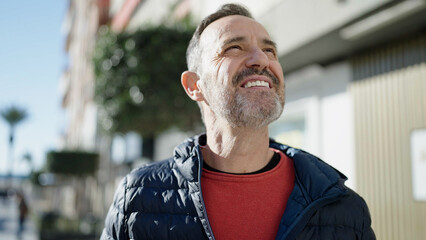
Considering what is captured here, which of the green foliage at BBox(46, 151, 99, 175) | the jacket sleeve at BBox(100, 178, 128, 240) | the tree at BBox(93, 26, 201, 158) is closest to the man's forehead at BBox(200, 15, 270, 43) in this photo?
the jacket sleeve at BBox(100, 178, 128, 240)

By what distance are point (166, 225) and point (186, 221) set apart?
0.32 ft

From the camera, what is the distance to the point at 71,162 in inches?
805

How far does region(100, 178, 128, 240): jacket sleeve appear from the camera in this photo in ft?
6.70

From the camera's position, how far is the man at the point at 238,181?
6.37 feet

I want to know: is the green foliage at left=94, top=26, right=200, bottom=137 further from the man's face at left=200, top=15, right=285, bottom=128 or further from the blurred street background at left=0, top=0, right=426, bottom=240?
the man's face at left=200, top=15, right=285, bottom=128

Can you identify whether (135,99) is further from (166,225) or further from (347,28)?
(166,225)

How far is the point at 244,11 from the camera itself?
2.41 m

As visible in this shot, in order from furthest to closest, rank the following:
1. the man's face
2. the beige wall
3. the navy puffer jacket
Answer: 1. the beige wall
2. the man's face
3. the navy puffer jacket

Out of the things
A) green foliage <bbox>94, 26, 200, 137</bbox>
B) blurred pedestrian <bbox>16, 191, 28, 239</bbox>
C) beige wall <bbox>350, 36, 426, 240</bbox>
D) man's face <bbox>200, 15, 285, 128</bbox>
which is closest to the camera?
man's face <bbox>200, 15, 285, 128</bbox>

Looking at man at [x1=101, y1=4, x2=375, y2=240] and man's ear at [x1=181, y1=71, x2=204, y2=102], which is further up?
man's ear at [x1=181, y1=71, x2=204, y2=102]

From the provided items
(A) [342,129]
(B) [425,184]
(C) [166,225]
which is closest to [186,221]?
(C) [166,225]

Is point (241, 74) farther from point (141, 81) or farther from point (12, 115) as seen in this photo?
point (12, 115)

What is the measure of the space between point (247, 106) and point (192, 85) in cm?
55

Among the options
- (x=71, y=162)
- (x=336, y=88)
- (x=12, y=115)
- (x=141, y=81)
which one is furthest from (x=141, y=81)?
(x=12, y=115)
